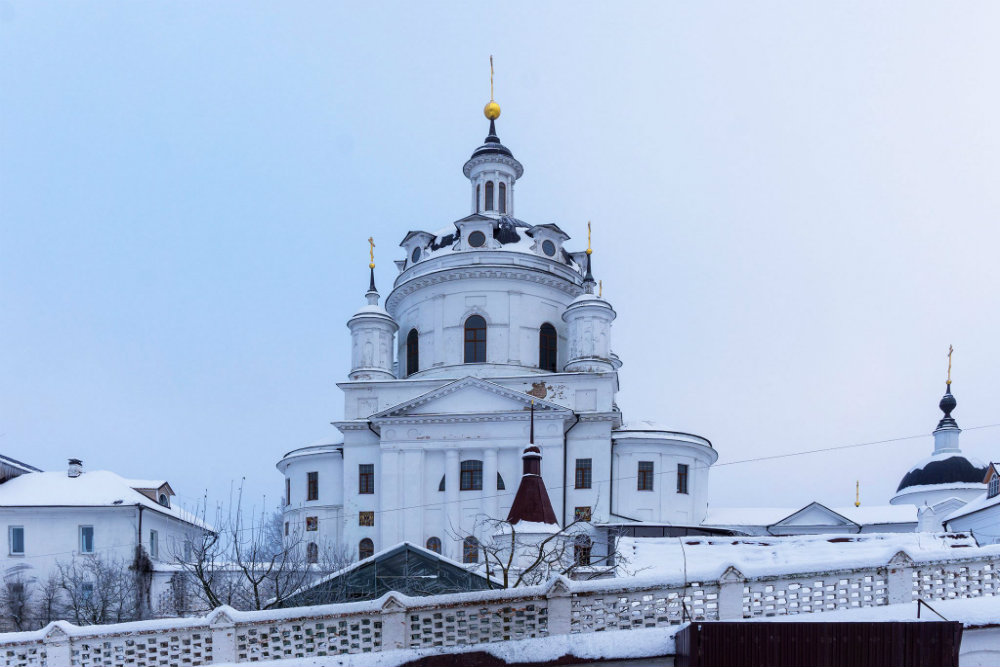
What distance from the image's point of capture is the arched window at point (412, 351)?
4259 centimetres

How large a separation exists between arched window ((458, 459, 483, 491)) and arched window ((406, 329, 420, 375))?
6744mm

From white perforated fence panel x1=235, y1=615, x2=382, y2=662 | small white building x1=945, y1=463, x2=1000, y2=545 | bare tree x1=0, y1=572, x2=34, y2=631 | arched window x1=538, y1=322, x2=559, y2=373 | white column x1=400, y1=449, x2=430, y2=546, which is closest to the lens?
white perforated fence panel x1=235, y1=615, x2=382, y2=662

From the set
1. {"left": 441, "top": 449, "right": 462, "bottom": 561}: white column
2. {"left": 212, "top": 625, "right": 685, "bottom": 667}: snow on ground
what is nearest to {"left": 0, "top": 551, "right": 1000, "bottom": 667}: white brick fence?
{"left": 212, "top": 625, "right": 685, "bottom": 667}: snow on ground

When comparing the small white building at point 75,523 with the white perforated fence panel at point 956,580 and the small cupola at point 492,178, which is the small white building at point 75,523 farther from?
the white perforated fence panel at point 956,580

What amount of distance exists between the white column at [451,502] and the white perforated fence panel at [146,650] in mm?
23073

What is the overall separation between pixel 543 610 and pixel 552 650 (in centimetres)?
82

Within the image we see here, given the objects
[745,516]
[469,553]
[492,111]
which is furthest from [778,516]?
[492,111]

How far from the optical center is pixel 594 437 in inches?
1489

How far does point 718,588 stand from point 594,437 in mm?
25563

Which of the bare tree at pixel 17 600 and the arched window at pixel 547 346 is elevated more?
the arched window at pixel 547 346

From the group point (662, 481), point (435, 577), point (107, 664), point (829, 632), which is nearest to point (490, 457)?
point (662, 481)

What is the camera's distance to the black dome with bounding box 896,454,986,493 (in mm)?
51938

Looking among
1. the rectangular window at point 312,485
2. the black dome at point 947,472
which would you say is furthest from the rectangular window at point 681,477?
the black dome at point 947,472

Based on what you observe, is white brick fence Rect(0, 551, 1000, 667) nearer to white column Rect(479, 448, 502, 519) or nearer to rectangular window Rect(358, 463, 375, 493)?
white column Rect(479, 448, 502, 519)
